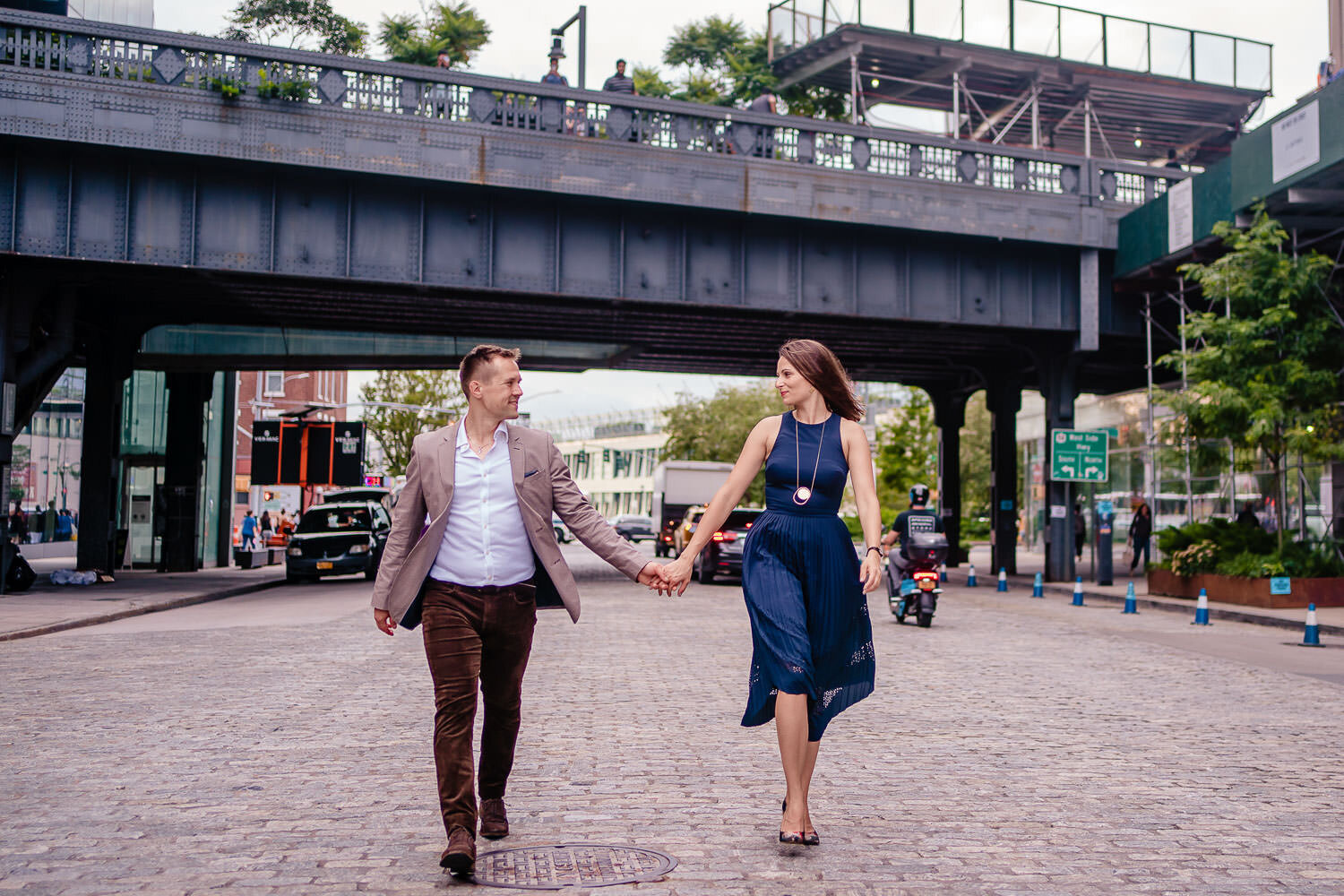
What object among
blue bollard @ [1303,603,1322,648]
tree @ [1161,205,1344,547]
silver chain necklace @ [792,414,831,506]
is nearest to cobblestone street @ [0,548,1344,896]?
silver chain necklace @ [792,414,831,506]

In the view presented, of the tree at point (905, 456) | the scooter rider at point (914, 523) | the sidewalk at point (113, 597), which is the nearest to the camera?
the scooter rider at point (914, 523)

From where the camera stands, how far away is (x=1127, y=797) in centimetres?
604

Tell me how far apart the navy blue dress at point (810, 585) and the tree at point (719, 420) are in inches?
2668

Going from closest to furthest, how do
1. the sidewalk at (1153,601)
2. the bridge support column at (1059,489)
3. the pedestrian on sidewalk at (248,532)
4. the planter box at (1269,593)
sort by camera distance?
1. the sidewalk at (1153,601)
2. the planter box at (1269,593)
3. the bridge support column at (1059,489)
4. the pedestrian on sidewalk at (248,532)

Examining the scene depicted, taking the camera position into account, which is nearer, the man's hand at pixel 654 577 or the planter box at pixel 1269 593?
the man's hand at pixel 654 577

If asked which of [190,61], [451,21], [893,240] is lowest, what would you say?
[893,240]

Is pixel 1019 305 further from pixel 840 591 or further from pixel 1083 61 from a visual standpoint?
pixel 840 591

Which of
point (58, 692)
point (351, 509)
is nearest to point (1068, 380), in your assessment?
point (351, 509)

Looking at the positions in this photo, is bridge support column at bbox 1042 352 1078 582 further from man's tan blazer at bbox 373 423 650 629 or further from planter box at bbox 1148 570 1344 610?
man's tan blazer at bbox 373 423 650 629

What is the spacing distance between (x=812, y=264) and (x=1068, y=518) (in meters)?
9.15

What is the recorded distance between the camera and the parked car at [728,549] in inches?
1000

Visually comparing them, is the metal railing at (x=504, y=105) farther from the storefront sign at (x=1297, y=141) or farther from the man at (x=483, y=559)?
the man at (x=483, y=559)

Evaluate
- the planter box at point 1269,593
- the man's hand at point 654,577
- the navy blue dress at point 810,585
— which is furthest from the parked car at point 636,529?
the navy blue dress at point 810,585

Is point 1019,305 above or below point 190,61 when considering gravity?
below
